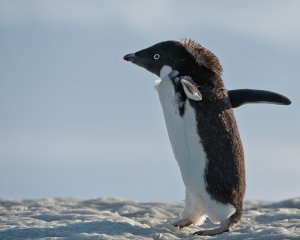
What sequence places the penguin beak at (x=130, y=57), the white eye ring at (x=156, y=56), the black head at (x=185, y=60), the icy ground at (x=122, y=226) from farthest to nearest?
the penguin beak at (x=130, y=57)
the white eye ring at (x=156, y=56)
the black head at (x=185, y=60)
the icy ground at (x=122, y=226)

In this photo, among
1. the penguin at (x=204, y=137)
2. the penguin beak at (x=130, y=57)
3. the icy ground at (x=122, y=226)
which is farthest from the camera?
the penguin beak at (x=130, y=57)

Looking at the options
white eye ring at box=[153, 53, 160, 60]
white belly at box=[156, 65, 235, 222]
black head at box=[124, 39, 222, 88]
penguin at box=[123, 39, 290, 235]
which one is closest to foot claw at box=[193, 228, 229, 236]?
penguin at box=[123, 39, 290, 235]

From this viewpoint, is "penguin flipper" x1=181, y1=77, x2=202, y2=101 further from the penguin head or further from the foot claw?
the foot claw

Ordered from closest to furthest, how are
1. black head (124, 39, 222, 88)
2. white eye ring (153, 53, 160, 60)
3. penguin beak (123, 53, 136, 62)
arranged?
black head (124, 39, 222, 88), white eye ring (153, 53, 160, 60), penguin beak (123, 53, 136, 62)

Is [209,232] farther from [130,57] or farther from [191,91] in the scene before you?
[130,57]

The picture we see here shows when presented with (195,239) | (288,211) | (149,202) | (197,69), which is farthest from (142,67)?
(149,202)

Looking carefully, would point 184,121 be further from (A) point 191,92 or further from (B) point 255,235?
(B) point 255,235

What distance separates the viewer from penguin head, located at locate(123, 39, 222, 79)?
7637 mm

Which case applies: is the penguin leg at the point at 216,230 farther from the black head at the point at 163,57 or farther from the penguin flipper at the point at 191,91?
the black head at the point at 163,57

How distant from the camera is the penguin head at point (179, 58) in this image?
→ 7637 mm

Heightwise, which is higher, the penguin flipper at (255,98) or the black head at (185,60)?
the black head at (185,60)

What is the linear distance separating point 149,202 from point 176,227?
4.07 meters

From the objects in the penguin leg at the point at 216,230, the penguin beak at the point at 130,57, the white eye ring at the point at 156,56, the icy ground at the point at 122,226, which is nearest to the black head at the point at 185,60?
the white eye ring at the point at 156,56

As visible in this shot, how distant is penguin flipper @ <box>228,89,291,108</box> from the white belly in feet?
2.16
